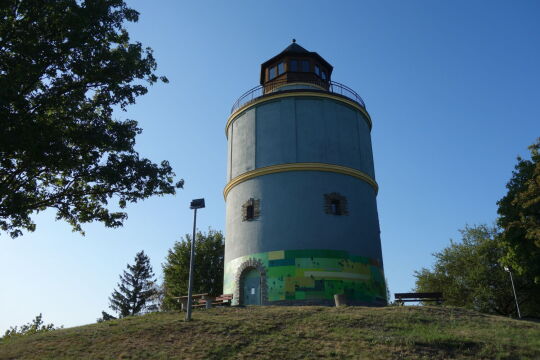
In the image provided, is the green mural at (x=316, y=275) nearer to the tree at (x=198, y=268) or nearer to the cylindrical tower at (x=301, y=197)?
the cylindrical tower at (x=301, y=197)

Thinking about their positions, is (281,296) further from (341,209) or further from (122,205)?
(122,205)

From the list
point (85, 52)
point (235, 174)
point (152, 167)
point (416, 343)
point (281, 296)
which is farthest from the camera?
point (235, 174)

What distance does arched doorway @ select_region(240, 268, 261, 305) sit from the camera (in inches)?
838

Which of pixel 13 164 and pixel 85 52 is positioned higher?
pixel 85 52

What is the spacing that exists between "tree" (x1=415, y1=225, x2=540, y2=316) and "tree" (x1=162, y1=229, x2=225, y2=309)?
58.0 feet

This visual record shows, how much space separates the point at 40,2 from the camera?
39.9 feet

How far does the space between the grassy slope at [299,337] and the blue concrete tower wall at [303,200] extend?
13.8 feet

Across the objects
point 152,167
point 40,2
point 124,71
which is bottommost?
point 152,167

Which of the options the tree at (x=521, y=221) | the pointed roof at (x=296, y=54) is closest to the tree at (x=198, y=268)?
the pointed roof at (x=296, y=54)

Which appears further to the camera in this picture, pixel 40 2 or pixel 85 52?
pixel 85 52

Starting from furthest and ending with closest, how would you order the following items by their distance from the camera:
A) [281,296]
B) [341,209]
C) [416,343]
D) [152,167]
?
[341,209] → [281,296] → [152,167] → [416,343]

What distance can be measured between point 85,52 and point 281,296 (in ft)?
43.1

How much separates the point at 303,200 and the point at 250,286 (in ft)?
16.4

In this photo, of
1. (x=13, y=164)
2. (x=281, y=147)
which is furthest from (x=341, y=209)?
(x=13, y=164)
